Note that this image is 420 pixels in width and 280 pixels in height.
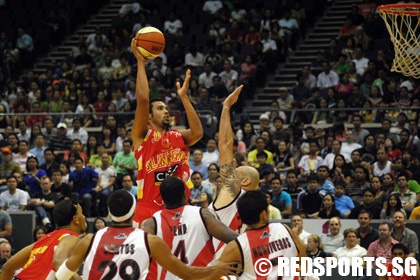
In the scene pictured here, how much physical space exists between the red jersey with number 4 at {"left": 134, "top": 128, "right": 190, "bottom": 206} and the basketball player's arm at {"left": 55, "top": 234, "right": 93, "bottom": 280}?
7.26 ft

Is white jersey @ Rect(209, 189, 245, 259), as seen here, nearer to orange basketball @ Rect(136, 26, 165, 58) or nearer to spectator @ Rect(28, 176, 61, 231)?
orange basketball @ Rect(136, 26, 165, 58)

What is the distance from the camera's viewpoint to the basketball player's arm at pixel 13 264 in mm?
8406

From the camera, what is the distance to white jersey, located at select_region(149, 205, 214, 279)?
813 cm

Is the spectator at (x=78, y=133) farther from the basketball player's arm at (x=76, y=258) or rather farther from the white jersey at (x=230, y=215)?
the basketball player's arm at (x=76, y=258)

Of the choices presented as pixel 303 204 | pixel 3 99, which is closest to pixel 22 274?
pixel 303 204

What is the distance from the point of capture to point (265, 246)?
7.72m

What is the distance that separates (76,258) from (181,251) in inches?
40.9

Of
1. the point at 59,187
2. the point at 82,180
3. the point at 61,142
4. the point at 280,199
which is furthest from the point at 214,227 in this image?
the point at 61,142

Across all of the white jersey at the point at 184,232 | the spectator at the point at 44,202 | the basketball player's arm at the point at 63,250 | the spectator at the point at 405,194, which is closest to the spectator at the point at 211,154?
the spectator at the point at 44,202

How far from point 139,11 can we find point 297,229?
13295 millimetres

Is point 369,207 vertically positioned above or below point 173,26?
below

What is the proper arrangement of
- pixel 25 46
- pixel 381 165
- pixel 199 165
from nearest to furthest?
pixel 381 165 < pixel 199 165 < pixel 25 46

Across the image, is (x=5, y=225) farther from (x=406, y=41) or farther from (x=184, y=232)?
(x=184, y=232)

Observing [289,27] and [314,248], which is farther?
[289,27]
